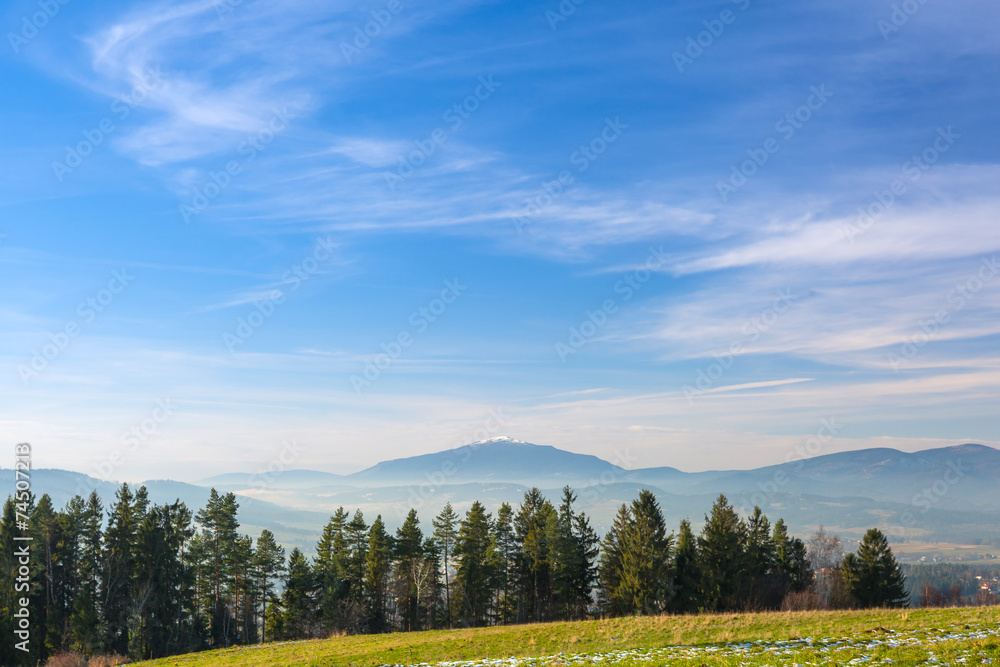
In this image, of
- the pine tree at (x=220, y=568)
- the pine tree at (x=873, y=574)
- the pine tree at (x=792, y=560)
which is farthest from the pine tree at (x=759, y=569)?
the pine tree at (x=220, y=568)

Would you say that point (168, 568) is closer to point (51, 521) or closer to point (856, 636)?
point (51, 521)

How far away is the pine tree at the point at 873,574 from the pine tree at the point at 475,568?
36454mm

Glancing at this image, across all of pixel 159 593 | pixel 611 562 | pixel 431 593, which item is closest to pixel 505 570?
pixel 431 593

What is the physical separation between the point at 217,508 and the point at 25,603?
17607 millimetres

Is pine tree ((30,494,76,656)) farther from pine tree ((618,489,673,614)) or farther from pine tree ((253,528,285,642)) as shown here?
pine tree ((618,489,673,614))

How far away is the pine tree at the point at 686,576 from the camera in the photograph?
57344 millimetres

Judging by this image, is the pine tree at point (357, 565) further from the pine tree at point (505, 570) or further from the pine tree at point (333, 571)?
the pine tree at point (505, 570)

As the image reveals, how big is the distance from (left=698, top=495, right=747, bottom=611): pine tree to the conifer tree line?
0.13 metres

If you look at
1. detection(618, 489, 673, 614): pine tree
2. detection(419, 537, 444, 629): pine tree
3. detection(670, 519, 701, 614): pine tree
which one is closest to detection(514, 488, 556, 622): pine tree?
detection(618, 489, 673, 614): pine tree

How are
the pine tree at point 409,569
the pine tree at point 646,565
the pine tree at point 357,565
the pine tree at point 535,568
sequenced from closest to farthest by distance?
the pine tree at point 646,565 < the pine tree at point 357,565 < the pine tree at point 409,569 < the pine tree at point 535,568

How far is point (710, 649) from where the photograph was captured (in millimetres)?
21609

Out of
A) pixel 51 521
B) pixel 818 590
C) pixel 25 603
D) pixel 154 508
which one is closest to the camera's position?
pixel 25 603

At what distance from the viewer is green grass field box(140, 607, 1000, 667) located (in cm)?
1675

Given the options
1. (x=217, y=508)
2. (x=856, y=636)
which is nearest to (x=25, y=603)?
(x=217, y=508)
